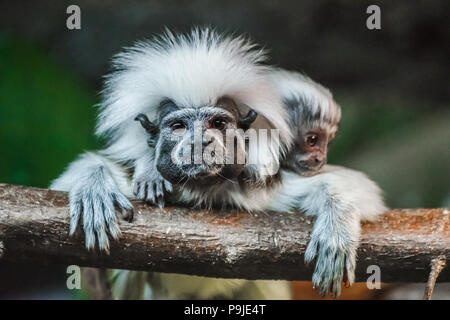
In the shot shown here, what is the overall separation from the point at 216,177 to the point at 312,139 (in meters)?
0.78

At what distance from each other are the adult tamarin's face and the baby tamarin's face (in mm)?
463

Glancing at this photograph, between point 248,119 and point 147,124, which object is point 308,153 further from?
point 147,124

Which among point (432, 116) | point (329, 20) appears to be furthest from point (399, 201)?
point (329, 20)

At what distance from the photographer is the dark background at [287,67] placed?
330 cm

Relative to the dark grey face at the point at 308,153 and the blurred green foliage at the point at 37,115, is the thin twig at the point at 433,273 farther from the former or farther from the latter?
the blurred green foliage at the point at 37,115

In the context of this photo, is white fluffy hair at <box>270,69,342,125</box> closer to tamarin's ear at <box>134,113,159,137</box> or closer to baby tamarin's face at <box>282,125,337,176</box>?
baby tamarin's face at <box>282,125,337,176</box>

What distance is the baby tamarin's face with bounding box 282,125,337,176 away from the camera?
250 cm

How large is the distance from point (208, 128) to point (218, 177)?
0.63 ft

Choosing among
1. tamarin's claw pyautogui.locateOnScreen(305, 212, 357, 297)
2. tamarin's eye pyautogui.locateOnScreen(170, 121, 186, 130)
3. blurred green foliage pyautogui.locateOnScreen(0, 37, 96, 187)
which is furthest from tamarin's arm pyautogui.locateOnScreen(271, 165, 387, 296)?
blurred green foliage pyautogui.locateOnScreen(0, 37, 96, 187)

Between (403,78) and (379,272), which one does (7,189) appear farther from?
(403,78)

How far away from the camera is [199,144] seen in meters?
1.89

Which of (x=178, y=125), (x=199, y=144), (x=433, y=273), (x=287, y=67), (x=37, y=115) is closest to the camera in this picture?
(x=199, y=144)

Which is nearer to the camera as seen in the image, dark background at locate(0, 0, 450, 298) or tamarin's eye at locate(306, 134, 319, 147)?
tamarin's eye at locate(306, 134, 319, 147)

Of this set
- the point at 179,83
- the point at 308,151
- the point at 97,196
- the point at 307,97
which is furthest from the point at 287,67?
the point at 97,196
